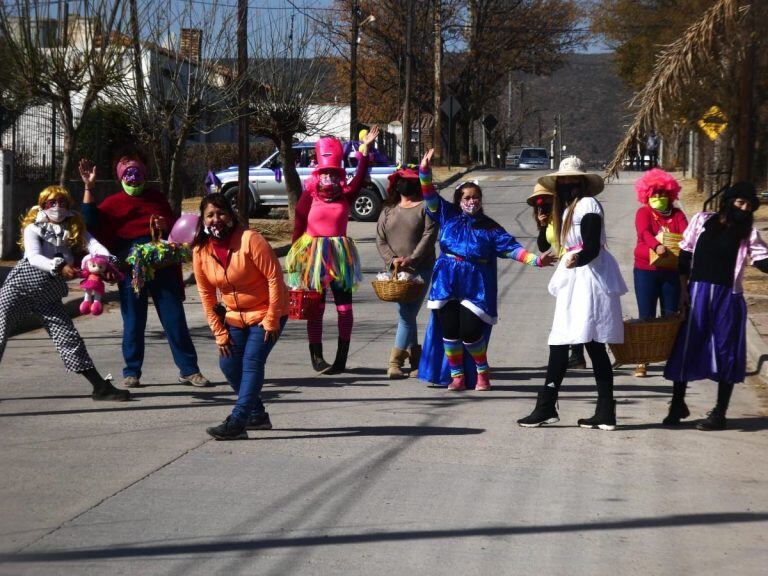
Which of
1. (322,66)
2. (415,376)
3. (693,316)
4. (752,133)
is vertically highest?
(322,66)

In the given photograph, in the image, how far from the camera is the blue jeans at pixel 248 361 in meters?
7.62

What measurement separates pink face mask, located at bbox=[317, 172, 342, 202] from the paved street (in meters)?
1.51

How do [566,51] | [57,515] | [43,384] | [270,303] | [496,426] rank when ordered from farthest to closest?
[566,51] → [43,384] → [496,426] → [270,303] → [57,515]

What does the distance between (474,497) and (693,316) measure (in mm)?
2708

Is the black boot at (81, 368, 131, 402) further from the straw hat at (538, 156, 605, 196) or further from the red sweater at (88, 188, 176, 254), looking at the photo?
the straw hat at (538, 156, 605, 196)

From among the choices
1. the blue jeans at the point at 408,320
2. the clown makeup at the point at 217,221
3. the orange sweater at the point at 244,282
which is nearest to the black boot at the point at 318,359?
the blue jeans at the point at 408,320

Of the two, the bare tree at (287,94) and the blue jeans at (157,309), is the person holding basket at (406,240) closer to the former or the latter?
the blue jeans at (157,309)

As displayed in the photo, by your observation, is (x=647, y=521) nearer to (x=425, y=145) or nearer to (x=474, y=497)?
(x=474, y=497)

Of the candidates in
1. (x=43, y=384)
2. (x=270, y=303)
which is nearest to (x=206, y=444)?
(x=270, y=303)

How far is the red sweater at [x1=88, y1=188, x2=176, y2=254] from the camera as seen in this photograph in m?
9.58

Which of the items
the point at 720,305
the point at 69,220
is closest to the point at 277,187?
the point at 69,220

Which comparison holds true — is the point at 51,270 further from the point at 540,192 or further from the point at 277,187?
the point at 277,187

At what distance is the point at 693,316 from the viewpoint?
27.9 feet

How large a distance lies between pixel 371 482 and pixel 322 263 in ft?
12.7
